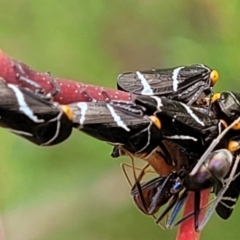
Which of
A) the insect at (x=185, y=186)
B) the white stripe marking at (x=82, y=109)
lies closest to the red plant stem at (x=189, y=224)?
the insect at (x=185, y=186)

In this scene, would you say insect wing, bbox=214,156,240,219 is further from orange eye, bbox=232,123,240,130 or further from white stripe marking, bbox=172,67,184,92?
white stripe marking, bbox=172,67,184,92

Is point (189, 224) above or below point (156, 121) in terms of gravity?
below

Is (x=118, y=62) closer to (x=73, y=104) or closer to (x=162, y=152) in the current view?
(x=162, y=152)

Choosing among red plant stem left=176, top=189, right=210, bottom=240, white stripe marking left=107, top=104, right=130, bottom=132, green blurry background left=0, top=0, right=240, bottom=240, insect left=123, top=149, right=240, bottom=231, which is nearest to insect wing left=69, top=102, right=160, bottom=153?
white stripe marking left=107, top=104, right=130, bottom=132

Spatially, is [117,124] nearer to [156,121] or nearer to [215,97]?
[156,121]

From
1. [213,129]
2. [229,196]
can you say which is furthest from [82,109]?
[229,196]

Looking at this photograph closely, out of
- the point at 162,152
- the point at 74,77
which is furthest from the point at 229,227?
the point at 162,152

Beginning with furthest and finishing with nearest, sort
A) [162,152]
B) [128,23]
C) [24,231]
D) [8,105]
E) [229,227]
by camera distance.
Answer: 1. [128,23]
2. [229,227]
3. [24,231]
4. [162,152]
5. [8,105]
